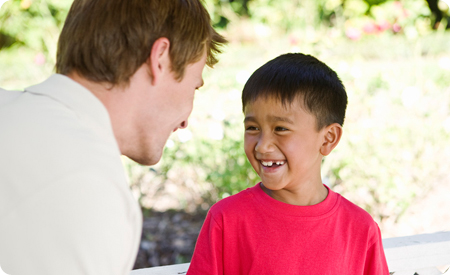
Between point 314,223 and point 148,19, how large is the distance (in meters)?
0.85

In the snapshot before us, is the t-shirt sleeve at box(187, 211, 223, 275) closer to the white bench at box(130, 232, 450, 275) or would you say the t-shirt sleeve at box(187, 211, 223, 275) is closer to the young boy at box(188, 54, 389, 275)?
A: the young boy at box(188, 54, 389, 275)

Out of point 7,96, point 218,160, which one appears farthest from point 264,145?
point 218,160

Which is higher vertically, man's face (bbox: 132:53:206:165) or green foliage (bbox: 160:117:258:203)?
man's face (bbox: 132:53:206:165)

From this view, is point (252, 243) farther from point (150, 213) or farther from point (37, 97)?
point (150, 213)

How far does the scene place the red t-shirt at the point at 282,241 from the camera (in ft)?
4.98

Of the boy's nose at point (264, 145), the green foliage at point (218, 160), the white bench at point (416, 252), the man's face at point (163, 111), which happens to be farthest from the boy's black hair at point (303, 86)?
the green foliage at point (218, 160)

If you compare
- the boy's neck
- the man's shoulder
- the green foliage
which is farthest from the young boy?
the green foliage

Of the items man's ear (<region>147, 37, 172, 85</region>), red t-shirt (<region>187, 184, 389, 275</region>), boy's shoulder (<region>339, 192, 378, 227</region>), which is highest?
man's ear (<region>147, 37, 172, 85</region>)

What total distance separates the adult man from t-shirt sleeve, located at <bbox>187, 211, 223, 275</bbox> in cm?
30

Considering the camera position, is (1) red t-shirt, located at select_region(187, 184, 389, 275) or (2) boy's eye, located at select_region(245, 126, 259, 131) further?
(2) boy's eye, located at select_region(245, 126, 259, 131)

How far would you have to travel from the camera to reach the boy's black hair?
1.59 meters

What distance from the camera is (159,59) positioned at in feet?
4.36

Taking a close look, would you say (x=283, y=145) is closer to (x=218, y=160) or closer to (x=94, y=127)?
(x=94, y=127)

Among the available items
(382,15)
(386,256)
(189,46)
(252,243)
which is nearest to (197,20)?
(189,46)
